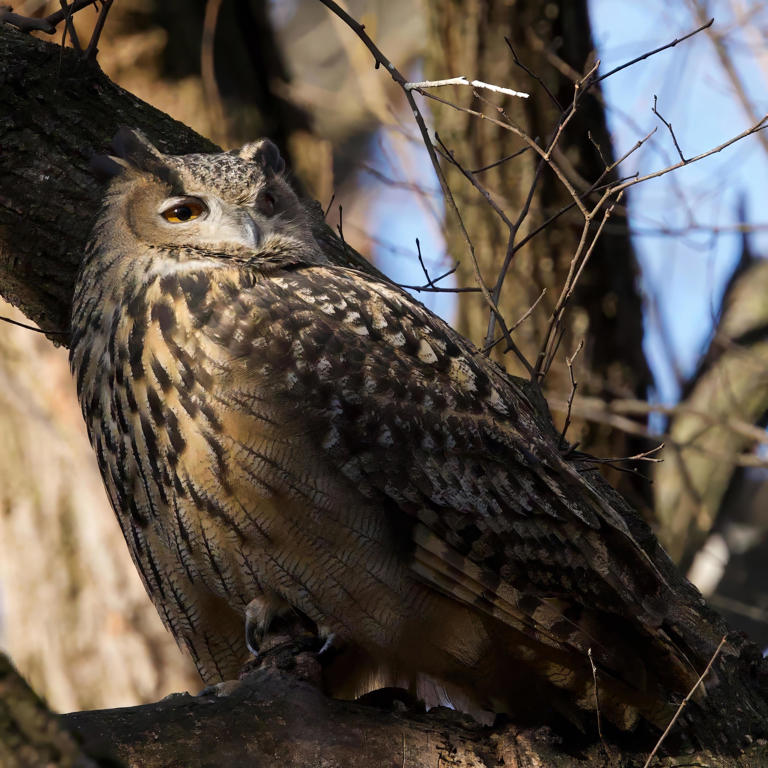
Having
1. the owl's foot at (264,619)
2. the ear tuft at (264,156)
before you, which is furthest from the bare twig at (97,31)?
the owl's foot at (264,619)

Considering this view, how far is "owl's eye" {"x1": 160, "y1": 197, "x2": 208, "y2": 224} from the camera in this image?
265 cm

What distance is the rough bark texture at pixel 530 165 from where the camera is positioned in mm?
4043

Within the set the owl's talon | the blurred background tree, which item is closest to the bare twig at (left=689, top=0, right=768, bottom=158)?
the blurred background tree

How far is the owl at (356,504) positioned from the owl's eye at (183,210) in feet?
0.46

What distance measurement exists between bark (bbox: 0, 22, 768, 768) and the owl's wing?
0.23m

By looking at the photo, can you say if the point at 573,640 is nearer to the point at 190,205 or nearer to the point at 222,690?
the point at 222,690

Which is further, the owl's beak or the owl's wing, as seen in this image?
the owl's beak

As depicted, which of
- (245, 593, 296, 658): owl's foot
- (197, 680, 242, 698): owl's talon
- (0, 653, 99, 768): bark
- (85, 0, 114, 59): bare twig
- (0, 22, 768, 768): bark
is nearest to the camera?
(0, 653, 99, 768): bark

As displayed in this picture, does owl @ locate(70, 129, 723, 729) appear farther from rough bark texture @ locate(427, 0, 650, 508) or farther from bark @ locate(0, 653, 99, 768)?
rough bark texture @ locate(427, 0, 650, 508)

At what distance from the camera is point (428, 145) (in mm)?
2377

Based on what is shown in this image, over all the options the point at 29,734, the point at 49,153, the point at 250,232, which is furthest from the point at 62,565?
the point at 29,734

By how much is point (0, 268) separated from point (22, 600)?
121 inches

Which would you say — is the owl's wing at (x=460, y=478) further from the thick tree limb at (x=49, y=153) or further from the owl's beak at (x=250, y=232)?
the thick tree limb at (x=49, y=153)

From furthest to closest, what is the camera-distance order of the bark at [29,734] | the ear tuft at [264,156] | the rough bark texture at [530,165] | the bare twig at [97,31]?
the rough bark texture at [530,165] → the ear tuft at [264,156] → the bare twig at [97,31] → the bark at [29,734]
